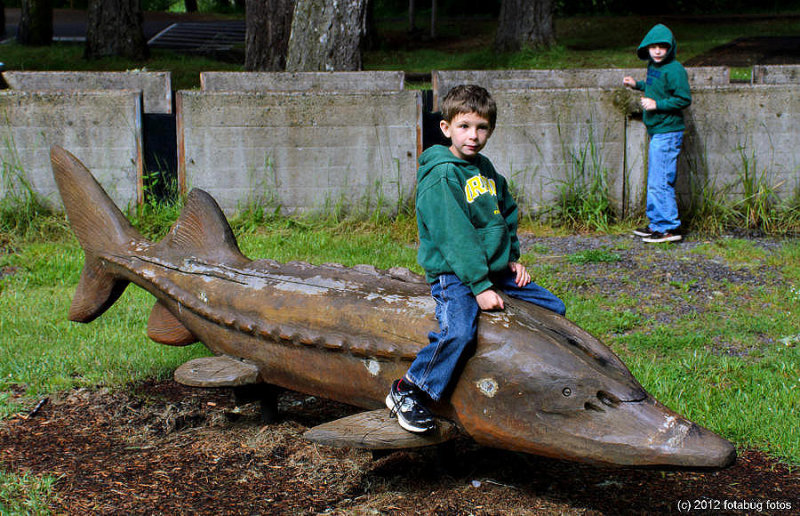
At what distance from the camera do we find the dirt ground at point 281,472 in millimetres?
3533

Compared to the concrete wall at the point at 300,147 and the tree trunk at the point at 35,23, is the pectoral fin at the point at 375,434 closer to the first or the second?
the concrete wall at the point at 300,147

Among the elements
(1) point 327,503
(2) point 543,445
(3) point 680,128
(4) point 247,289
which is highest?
(3) point 680,128

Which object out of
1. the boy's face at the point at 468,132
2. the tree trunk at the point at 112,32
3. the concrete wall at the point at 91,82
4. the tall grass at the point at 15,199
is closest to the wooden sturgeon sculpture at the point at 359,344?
the boy's face at the point at 468,132

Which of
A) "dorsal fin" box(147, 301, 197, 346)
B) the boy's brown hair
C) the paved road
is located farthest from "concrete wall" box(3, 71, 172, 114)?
the paved road

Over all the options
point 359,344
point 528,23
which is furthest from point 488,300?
point 528,23

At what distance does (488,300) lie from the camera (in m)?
3.32

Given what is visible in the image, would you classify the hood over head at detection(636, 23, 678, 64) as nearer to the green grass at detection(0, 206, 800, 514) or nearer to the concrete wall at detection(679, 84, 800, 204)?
the concrete wall at detection(679, 84, 800, 204)

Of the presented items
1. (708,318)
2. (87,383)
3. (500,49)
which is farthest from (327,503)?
(500,49)

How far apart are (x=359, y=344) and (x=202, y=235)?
4.07ft

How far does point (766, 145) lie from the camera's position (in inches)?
326

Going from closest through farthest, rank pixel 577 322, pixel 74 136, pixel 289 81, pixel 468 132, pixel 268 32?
pixel 468 132 → pixel 577 322 → pixel 74 136 → pixel 289 81 → pixel 268 32

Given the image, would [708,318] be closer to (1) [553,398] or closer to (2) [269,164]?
(1) [553,398]

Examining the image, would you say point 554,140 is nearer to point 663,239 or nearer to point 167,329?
point 663,239

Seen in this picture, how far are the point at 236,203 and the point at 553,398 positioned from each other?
5.59 metres
